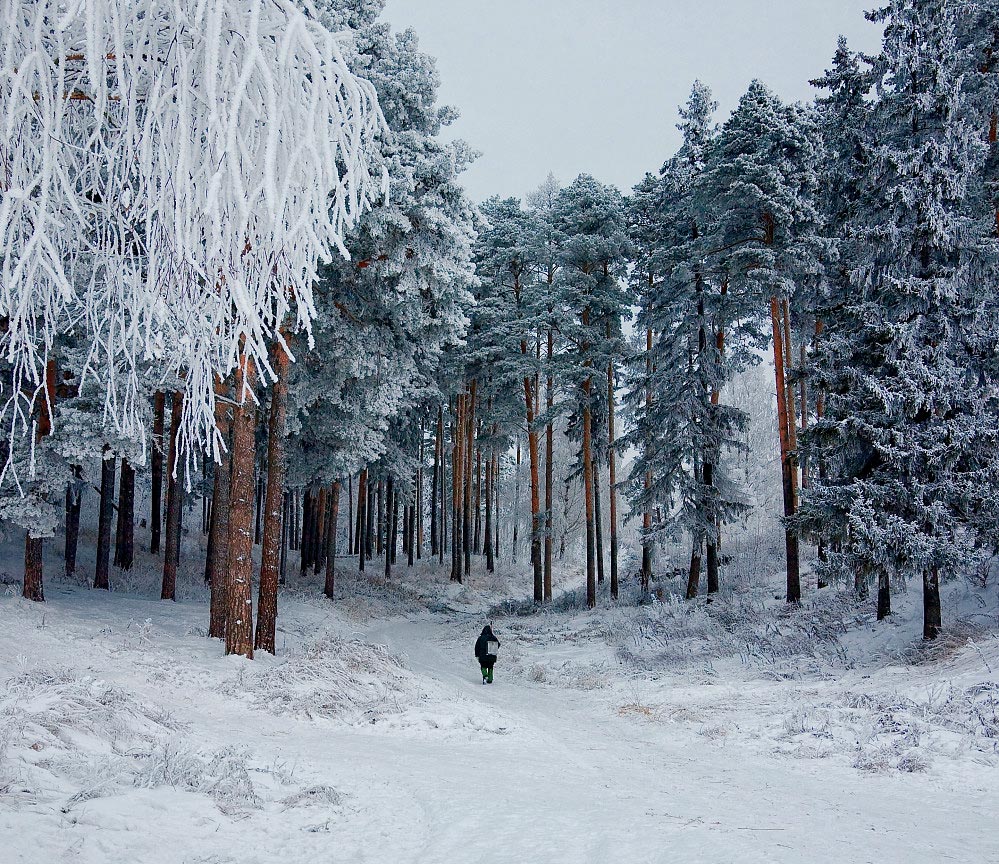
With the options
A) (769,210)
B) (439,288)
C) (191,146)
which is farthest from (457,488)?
(191,146)

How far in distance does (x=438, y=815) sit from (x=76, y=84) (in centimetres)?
515

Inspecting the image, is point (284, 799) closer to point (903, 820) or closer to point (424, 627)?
point (903, 820)

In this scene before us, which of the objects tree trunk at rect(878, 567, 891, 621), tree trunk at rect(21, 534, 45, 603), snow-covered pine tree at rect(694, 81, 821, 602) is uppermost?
snow-covered pine tree at rect(694, 81, 821, 602)

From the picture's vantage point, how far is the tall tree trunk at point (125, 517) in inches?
794

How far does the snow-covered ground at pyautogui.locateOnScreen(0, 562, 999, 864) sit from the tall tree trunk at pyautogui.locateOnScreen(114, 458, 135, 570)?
466 cm

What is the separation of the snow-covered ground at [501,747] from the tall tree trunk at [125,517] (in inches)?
184

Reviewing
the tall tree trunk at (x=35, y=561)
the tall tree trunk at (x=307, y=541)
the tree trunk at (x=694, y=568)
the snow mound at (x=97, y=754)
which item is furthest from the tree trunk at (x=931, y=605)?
the tall tree trunk at (x=307, y=541)

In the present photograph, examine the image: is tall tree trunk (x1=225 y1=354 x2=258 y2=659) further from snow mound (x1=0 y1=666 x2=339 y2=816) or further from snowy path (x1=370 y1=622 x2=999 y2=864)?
snowy path (x1=370 y1=622 x2=999 y2=864)

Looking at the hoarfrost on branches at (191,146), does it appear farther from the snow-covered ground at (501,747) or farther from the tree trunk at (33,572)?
the tree trunk at (33,572)

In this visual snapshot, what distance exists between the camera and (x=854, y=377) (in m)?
12.7

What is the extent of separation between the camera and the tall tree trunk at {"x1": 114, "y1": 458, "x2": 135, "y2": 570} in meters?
20.2

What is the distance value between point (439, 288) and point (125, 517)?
560 inches

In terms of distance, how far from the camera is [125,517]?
21.0 meters

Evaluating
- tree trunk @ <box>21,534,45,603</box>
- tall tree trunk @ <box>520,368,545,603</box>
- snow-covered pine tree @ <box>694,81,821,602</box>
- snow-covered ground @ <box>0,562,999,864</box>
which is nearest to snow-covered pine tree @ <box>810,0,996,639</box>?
snow-covered ground @ <box>0,562,999,864</box>
